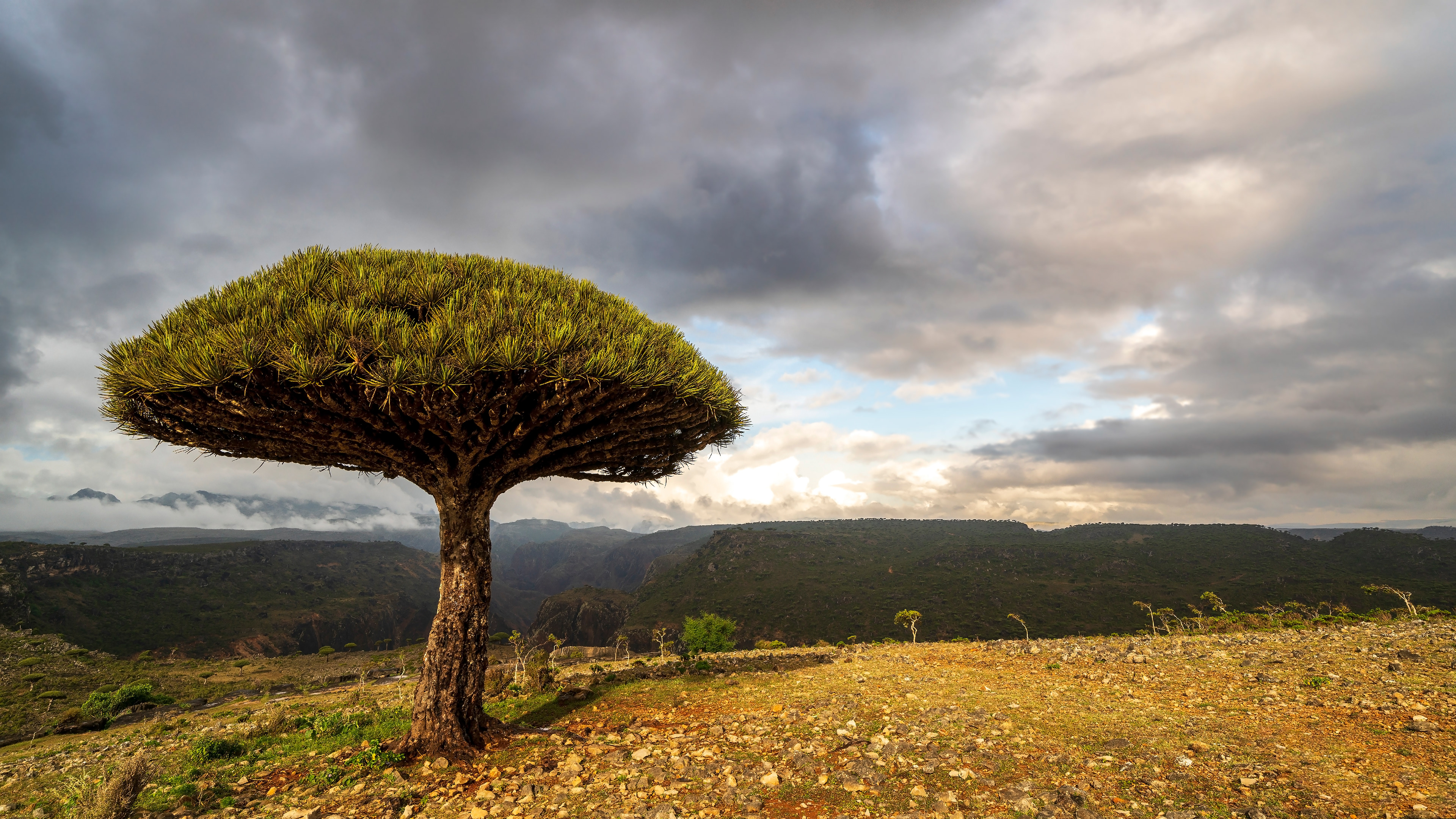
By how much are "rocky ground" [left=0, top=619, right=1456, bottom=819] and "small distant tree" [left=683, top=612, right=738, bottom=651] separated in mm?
11006

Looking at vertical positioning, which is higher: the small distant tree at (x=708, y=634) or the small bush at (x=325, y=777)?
the small bush at (x=325, y=777)

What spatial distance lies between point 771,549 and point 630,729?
15662 centimetres

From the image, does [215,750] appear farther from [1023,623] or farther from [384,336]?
[1023,623]

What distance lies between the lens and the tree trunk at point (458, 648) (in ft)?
32.1

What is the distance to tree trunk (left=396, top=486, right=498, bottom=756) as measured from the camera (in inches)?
385

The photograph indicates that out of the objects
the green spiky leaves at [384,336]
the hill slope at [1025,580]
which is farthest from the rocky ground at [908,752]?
the hill slope at [1025,580]

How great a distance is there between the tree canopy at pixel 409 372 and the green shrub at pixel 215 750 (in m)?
6.52

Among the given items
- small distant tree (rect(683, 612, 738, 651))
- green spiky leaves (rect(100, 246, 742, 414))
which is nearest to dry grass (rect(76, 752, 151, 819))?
green spiky leaves (rect(100, 246, 742, 414))

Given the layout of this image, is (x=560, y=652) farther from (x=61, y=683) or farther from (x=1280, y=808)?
(x=1280, y=808)

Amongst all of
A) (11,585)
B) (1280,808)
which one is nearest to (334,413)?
(1280,808)

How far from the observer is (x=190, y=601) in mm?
114625

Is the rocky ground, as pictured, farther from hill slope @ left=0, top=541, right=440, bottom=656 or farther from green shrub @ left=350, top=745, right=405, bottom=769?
hill slope @ left=0, top=541, right=440, bottom=656

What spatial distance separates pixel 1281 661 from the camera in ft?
45.5

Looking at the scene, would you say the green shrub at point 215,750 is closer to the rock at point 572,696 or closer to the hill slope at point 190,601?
the rock at point 572,696
